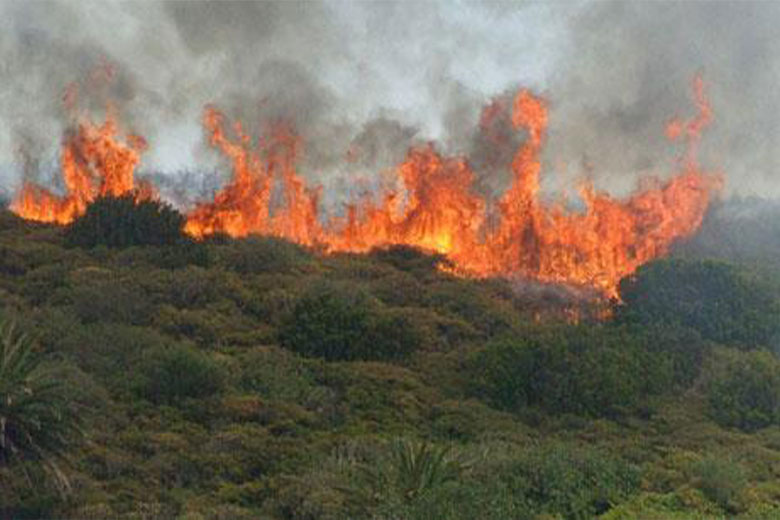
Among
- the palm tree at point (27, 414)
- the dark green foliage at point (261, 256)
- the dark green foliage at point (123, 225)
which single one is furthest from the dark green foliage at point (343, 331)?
the palm tree at point (27, 414)

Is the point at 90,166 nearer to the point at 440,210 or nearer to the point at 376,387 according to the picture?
the point at 440,210

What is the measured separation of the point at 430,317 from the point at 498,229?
14.5 meters

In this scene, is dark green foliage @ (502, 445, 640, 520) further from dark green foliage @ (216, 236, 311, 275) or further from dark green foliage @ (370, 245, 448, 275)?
dark green foliage @ (370, 245, 448, 275)

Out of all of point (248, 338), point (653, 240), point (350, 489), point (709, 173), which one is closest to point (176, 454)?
point (350, 489)

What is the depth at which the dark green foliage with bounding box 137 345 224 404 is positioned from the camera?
3562 cm

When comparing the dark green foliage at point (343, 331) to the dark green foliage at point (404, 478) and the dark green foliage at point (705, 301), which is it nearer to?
the dark green foliage at point (705, 301)

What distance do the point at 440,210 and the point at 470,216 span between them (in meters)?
1.64

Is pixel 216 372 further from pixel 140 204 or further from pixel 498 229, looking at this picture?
pixel 498 229

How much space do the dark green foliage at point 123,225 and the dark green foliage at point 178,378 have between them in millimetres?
20594

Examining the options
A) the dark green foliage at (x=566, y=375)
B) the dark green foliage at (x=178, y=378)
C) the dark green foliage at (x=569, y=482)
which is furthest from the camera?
the dark green foliage at (x=566, y=375)

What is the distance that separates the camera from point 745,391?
41438mm

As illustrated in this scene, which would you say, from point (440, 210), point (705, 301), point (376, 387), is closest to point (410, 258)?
point (440, 210)

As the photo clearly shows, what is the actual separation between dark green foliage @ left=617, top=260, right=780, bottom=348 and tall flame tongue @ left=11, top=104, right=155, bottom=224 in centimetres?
2780

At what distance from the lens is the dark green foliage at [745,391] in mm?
39875
